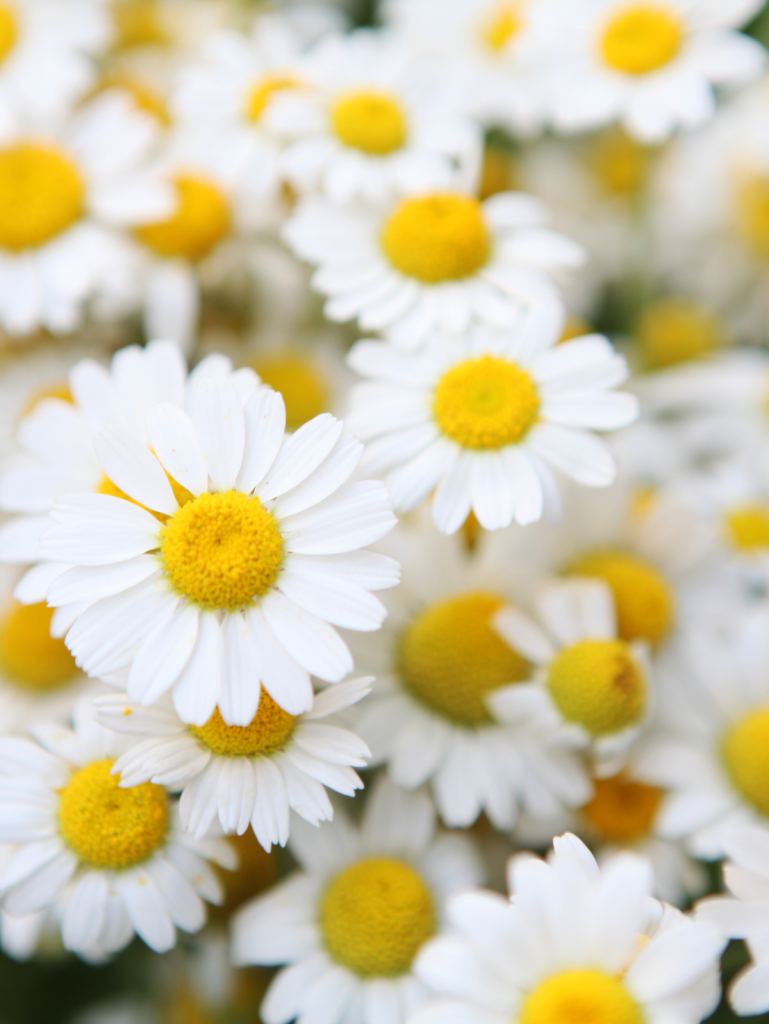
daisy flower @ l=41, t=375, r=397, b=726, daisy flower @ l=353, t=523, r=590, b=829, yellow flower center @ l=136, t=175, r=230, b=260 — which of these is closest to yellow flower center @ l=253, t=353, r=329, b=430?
yellow flower center @ l=136, t=175, r=230, b=260

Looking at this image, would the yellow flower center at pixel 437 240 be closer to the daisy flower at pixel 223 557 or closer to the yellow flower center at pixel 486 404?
the yellow flower center at pixel 486 404

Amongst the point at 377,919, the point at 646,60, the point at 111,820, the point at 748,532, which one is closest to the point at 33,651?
the point at 111,820

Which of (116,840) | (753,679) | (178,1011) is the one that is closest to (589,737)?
(753,679)

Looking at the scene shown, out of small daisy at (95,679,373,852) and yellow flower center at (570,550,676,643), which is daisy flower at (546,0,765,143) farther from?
small daisy at (95,679,373,852)

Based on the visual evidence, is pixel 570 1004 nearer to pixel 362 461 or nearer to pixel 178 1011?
pixel 362 461

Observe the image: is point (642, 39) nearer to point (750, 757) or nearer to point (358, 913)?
point (750, 757)

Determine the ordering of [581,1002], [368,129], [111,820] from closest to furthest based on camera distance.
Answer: [581,1002] → [111,820] → [368,129]

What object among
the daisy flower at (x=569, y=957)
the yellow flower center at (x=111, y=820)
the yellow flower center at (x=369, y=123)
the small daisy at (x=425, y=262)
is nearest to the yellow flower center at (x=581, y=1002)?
the daisy flower at (x=569, y=957)
